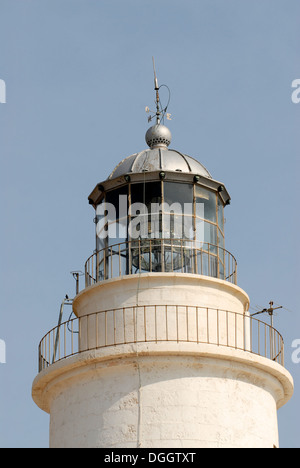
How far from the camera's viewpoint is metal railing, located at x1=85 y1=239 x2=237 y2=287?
87.2ft

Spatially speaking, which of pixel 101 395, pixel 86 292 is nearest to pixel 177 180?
pixel 86 292

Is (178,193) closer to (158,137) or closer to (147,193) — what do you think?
(147,193)

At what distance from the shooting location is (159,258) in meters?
26.6

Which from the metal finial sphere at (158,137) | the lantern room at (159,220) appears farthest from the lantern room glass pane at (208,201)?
the metal finial sphere at (158,137)

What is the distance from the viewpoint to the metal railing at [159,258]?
26578 millimetres

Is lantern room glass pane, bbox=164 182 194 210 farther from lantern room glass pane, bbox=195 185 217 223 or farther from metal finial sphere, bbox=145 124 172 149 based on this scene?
metal finial sphere, bbox=145 124 172 149

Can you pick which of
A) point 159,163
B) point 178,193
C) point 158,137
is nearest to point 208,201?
point 178,193

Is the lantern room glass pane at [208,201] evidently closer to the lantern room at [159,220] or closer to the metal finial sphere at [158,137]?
the lantern room at [159,220]

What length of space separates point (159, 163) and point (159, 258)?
2002 millimetres

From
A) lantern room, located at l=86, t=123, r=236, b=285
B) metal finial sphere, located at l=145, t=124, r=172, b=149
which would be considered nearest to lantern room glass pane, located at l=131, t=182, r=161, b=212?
lantern room, located at l=86, t=123, r=236, b=285

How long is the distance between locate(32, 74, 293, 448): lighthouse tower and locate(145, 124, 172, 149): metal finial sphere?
1.15 feet

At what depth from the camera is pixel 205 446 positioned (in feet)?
80.6

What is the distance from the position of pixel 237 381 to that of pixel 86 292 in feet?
11.3
